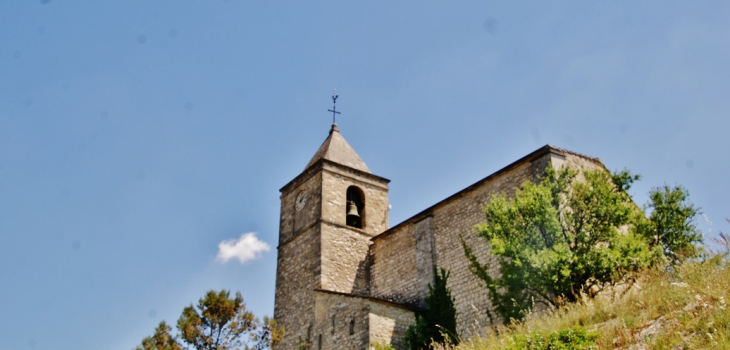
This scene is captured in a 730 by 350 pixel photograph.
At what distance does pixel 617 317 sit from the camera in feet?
36.2

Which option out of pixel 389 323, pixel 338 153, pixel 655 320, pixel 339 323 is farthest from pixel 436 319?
pixel 655 320

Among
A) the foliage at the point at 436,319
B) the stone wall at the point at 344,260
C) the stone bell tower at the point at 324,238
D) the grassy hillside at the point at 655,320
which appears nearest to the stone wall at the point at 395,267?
the stone wall at the point at 344,260

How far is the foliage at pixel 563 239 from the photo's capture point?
51.1ft

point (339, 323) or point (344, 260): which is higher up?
point (344, 260)

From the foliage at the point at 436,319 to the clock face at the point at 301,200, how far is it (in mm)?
6946

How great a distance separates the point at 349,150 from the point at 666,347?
19.6m

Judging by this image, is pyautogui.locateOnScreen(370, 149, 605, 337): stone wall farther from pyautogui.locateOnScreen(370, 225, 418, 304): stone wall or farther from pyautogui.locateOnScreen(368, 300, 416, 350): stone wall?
pyautogui.locateOnScreen(368, 300, 416, 350): stone wall

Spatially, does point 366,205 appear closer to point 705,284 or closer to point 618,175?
point 618,175

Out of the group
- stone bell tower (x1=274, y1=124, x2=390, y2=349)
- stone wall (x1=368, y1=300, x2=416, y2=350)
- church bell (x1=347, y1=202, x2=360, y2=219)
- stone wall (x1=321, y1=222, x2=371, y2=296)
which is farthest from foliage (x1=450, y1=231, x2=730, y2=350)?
church bell (x1=347, y1=202, x2=360, y2=219)

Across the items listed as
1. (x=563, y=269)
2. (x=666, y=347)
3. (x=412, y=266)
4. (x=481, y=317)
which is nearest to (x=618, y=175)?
(x=563, y=269)

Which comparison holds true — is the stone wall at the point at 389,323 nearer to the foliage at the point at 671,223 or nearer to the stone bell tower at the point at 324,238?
the stone bell tower at the point at 324,238

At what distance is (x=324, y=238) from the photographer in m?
24.2

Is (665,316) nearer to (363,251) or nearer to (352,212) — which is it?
(363,251)

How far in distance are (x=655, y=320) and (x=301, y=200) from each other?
1754 centimetres
